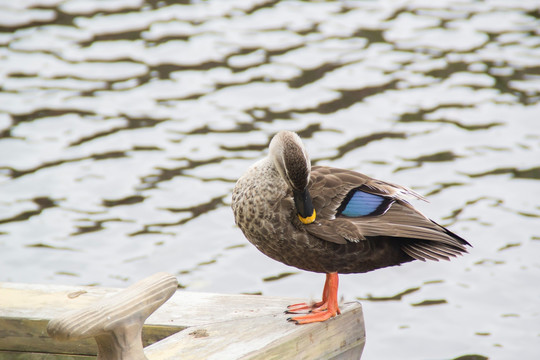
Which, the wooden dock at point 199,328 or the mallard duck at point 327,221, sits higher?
the mallard duck at point 327,221

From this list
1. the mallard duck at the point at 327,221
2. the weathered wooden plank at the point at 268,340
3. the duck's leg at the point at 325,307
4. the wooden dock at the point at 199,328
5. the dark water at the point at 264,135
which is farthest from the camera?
the dark water at the point at 264,135

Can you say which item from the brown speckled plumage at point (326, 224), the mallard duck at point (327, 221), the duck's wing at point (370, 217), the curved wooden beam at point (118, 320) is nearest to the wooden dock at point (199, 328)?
the mallard duck at point (327, 221)

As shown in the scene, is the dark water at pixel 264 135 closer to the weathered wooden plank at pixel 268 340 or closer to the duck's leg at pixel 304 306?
the duck's leg at pixel 304 306

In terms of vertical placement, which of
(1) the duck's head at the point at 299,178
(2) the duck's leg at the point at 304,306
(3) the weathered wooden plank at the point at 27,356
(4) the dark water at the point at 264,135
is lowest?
(4) the dark water at the point at 264,135

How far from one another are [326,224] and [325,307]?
40 centimetres

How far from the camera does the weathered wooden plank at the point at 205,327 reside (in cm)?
357

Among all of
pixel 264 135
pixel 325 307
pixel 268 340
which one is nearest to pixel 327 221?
pixel 325 307

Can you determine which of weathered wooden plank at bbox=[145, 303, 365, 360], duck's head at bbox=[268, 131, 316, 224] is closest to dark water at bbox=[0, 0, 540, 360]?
weathered wooden plank at bbox=[145, 303, 365, 360]

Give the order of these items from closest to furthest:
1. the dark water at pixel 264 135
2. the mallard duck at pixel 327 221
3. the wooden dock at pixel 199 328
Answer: the wooden dock at pixel 199 328 → the mallard duck at pixel 327 221 → the dark water at pixel 264 135

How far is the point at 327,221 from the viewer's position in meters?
4.08

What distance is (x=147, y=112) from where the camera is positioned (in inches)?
349

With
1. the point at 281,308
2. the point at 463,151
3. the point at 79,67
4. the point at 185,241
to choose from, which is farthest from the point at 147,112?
the point at 281,308

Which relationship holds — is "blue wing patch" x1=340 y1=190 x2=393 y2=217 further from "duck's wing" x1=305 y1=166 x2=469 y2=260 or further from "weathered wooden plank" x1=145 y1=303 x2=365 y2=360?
"weathered wooden plank" x1=145 y1=303 x2=365 y2=360

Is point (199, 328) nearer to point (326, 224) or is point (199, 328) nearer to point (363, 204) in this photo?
point (326, 224)
